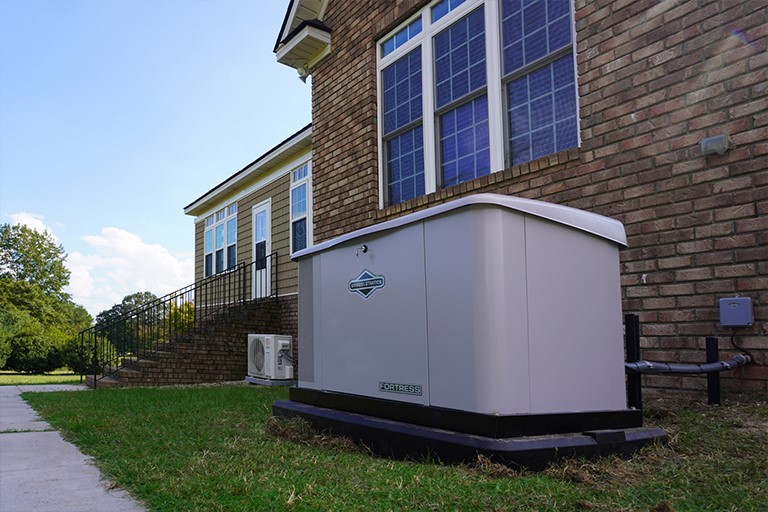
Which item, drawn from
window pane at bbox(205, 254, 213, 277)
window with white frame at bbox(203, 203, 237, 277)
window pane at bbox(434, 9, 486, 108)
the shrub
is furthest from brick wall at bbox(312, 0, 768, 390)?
the shrub

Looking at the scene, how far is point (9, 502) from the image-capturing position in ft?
9.04

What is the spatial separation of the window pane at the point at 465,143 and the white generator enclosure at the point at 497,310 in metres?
2.70

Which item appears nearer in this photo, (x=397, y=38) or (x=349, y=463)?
(x=349, y=463)

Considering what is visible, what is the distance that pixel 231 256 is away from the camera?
15.4 m

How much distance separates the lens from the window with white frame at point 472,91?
17.6ft

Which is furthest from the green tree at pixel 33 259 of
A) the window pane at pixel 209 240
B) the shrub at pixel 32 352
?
the window pane at pixel 209 240

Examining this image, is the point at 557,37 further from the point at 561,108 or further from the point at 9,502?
the point at 9,502

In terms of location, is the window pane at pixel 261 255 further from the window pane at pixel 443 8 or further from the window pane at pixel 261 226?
the window pane at pixel 443 8

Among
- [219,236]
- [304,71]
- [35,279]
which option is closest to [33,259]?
[35,279]

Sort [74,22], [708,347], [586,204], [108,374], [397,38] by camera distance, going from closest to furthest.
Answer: [708,347], [586,204], [397,38], [74,22], [108,374]

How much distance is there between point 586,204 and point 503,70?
66.3 inches

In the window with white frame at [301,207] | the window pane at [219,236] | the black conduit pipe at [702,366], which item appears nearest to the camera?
the black conduit pipe at [702,366]

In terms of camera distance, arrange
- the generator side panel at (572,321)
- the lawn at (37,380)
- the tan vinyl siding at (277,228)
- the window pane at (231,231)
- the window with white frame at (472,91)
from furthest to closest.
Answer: the window pane at (231,231) < the lawn at (37,380) < the tan vinyl siding at (277,228) < the window with white frame at (472,91) < the generator side panel at (572,321)

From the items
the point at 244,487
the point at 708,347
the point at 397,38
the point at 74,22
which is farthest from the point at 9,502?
the point at 74,22
